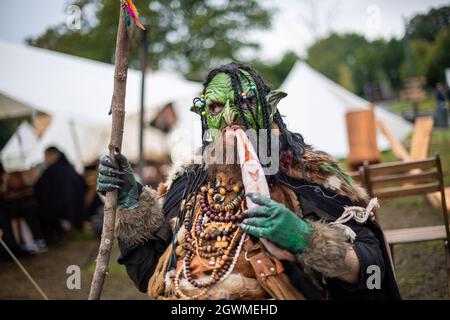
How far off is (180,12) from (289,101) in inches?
501

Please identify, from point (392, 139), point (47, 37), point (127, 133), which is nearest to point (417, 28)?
point (392, 139)

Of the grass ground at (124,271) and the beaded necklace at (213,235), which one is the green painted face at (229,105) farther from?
the grass ground at (124,271)

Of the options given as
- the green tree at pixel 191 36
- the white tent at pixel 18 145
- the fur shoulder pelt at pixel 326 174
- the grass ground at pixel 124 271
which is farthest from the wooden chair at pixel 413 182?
the green tree at pixel 191 36

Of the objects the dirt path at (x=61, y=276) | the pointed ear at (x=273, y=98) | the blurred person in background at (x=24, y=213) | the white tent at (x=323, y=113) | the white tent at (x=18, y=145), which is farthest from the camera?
the white tent at (x=323, y=113)

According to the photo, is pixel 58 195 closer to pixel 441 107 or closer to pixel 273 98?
pixel 273 98

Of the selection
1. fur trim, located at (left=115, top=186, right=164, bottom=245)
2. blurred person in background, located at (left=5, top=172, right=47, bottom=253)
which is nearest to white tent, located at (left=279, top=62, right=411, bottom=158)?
blurred person in background, located at (left=5, top=172, right=47, bottom=253)

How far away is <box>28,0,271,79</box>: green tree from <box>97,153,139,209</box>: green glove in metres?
20.1

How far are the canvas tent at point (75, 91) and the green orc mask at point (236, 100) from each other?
534cm

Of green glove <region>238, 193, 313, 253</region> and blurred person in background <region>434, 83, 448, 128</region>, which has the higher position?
blurred person in background <region>434, 83, 448, 128</region>

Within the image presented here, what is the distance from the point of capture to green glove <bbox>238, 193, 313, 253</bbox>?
154 cm

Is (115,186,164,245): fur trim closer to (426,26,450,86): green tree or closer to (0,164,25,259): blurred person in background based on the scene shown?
(426,26,450,86): green tree

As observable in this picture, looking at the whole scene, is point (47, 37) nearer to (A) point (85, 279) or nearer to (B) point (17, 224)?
(B) point (17, 224)

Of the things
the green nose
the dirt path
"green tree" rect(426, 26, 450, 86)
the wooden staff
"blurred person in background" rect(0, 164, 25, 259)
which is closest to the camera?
the wooden staff

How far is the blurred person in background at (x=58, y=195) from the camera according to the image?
6.44 metres
